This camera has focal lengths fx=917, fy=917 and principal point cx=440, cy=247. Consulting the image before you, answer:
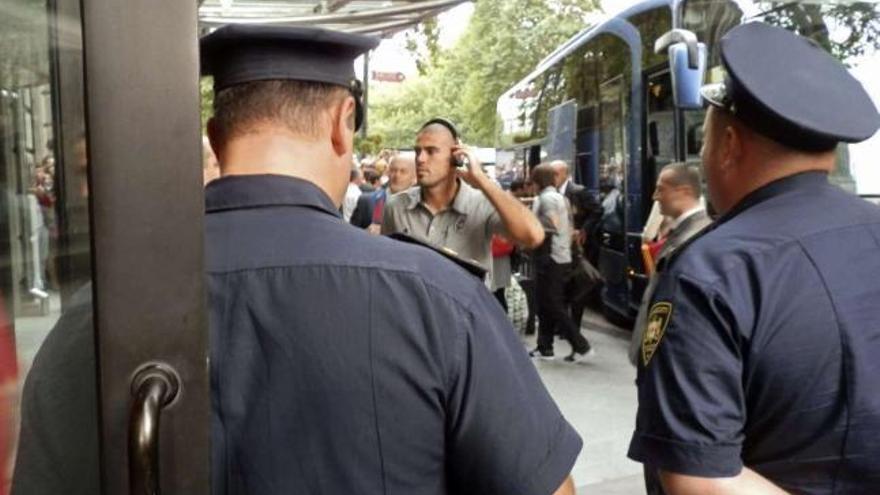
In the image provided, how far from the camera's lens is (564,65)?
12453mm

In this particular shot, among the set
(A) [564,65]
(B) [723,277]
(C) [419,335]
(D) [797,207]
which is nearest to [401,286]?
(C) [419,335]

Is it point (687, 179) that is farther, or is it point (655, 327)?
point (687, 179)

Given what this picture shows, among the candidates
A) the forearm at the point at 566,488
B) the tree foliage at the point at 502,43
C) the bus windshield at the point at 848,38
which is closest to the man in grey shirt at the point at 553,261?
the bus windshield at the point at 848,38

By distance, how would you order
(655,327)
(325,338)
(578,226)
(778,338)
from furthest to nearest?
(578,226)
(655,327)
(778,338)
(325,338)

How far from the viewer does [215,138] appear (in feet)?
4.68

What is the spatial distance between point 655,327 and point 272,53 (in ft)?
2.99

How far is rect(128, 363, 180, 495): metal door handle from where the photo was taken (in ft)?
3.04

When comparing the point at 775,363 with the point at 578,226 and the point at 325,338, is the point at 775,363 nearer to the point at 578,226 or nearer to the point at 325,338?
the point at 325,338

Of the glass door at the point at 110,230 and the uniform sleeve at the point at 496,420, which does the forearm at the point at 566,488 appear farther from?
the glass door at the point at 110,230

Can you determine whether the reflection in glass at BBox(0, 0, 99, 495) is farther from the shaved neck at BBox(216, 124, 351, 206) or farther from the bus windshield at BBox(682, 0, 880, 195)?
the bus windshield at BBox(682, 0, 880, 195)

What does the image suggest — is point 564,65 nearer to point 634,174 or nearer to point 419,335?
point 634,174

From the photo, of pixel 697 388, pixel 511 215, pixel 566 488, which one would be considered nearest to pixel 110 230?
pixel 566 488

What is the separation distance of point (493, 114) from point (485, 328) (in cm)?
3573

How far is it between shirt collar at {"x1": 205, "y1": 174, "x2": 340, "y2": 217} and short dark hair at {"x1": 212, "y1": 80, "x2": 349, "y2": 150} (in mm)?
76
